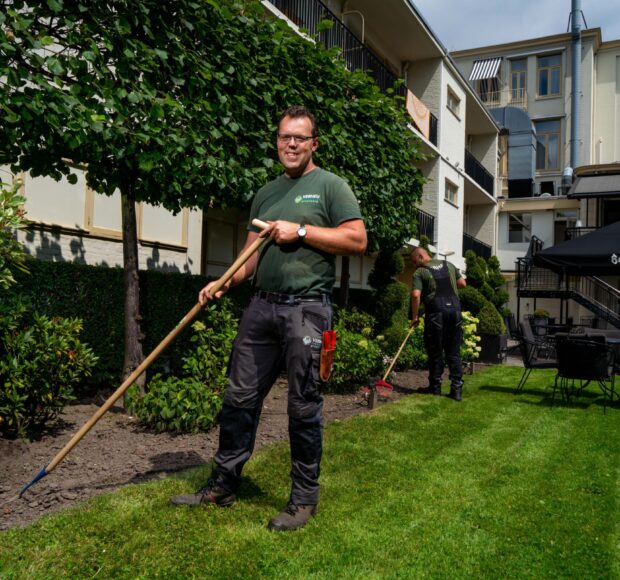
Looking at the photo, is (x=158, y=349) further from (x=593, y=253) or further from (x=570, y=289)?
(x=570, y=289)

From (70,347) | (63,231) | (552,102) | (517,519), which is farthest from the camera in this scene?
(552,102)

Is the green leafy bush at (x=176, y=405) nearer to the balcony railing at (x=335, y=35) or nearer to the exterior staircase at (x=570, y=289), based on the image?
the balcony railing at (x=335, y=35)

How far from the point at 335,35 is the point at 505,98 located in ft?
63.2

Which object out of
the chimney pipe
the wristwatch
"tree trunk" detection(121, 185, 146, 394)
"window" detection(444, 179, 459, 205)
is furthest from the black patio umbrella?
the chimney pipe

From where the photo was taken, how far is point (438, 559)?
305 cm

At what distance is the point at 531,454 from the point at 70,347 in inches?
168

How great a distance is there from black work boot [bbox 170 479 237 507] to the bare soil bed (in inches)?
25.3

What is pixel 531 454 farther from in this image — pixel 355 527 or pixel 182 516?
pixel 182 516

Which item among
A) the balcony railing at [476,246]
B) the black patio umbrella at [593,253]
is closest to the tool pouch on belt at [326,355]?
the black patio umbrella at [593,253]

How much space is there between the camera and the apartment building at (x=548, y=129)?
91.9ft

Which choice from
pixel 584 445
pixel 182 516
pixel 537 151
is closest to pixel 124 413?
pixel 182 516

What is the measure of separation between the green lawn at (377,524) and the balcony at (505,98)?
2807 cm

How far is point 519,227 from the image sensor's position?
28.8 m

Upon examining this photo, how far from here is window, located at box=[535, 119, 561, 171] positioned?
1174 inches
